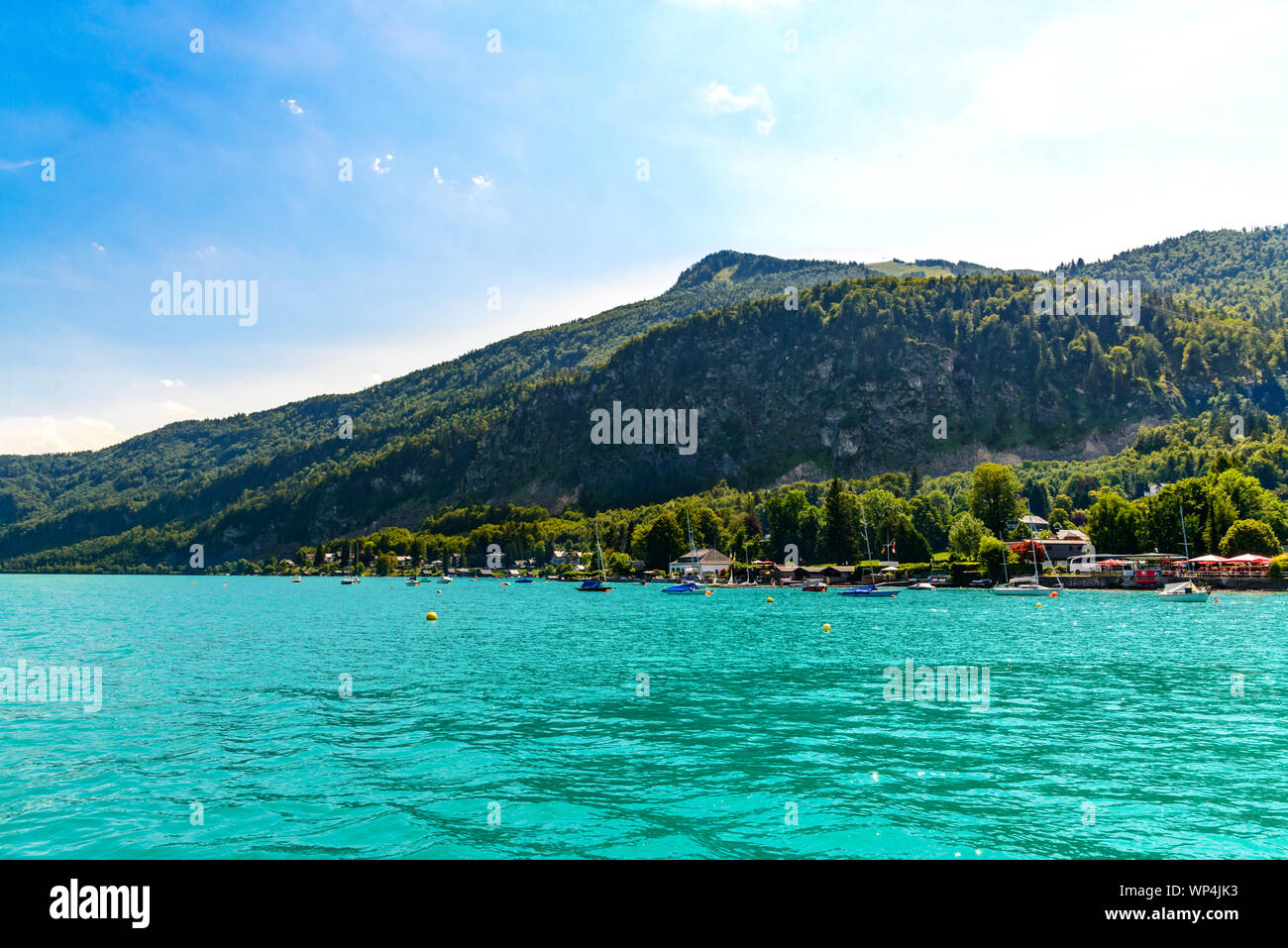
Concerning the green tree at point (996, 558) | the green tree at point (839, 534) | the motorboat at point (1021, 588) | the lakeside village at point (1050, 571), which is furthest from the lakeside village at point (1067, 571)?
the green tree at point (839, 534)

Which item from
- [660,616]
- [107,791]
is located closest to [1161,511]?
[660,616]

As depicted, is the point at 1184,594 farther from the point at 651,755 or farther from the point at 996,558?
the point at 651,755

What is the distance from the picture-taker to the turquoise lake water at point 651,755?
61.0ft

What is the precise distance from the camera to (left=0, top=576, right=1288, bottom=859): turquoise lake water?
18578 mm

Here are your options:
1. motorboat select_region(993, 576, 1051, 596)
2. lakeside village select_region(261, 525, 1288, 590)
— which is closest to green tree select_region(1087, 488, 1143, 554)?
lakeside village select_region(261, 525, 1288, 590)

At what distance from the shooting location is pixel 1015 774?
23.5 meters

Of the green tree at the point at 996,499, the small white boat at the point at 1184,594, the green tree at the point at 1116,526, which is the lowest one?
the small white boat at the point at 1184,594

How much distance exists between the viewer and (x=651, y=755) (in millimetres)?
26281

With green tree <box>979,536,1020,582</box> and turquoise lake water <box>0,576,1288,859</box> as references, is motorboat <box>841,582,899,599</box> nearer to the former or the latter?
green tree <box>979,536,1020,582</box>

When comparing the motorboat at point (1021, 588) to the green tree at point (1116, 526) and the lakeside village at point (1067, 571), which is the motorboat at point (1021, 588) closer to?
the lakeside village at point (1067, 571)

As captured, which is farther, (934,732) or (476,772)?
(934,732)
